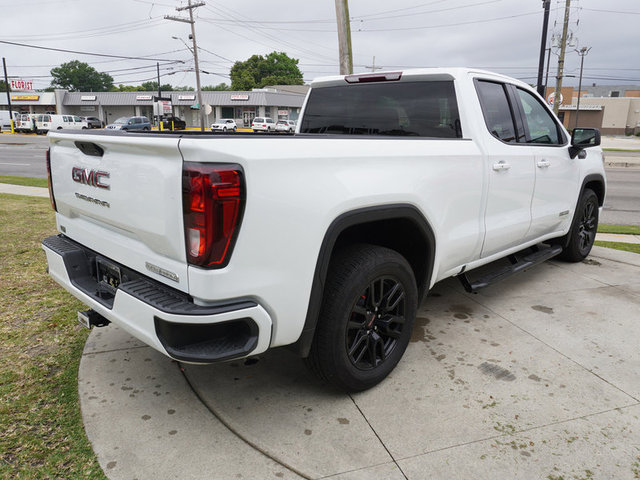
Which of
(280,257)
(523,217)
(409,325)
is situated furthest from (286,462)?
(523,217)

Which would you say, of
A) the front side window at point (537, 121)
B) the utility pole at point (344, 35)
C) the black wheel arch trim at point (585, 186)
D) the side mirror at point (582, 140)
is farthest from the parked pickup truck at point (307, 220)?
the utility pole at point (344, 35)

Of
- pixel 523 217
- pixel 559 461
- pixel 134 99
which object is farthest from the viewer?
pixel 134 99

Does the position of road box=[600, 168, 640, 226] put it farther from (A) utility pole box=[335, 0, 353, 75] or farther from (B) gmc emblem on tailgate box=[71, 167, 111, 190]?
(B) gmc emblem on tailgate box=[71, 167, 111, 190]

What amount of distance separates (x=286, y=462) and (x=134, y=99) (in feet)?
219

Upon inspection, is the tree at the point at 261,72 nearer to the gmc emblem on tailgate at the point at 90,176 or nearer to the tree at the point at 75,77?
the tree at the point at 75,77

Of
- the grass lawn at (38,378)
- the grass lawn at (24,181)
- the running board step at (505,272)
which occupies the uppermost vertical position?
the running board step at (505,272)

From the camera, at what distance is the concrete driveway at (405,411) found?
2.27 meters

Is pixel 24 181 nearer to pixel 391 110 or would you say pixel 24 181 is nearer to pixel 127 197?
pixel 391 110

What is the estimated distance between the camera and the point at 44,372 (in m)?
3.04

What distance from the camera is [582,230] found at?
5.53 metres

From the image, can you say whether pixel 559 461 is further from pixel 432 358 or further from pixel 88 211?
pixel 88 211

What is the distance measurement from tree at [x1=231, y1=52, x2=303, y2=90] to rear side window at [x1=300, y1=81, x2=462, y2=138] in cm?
8972

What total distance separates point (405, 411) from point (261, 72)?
319 feet

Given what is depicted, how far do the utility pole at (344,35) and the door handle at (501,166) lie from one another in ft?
26.8
